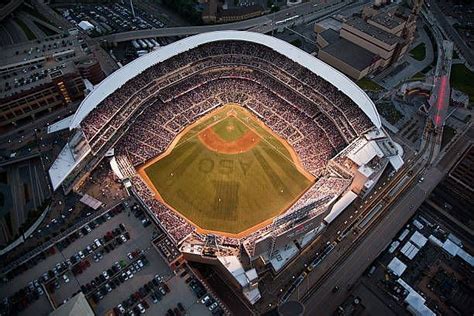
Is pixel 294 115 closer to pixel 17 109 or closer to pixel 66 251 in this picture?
pixel 66 251

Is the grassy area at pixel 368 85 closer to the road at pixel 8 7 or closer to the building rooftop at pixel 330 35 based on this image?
the building rooftop at pixel 330 35

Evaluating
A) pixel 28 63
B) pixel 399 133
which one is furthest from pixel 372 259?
pixel 28 63

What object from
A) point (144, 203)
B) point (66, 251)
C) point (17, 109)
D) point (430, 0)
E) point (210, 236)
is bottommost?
point (66, 251)

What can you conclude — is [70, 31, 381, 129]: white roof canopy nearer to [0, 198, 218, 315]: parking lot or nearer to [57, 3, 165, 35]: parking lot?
[0, 198, 218, 315]: parking lot

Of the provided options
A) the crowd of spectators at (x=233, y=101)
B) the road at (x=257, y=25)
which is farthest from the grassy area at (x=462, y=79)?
the road at (x=257, y=25)

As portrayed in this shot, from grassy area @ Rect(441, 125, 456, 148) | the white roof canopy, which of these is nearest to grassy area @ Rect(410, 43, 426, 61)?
grassy area @ Rect(441, 125, 456, 148)

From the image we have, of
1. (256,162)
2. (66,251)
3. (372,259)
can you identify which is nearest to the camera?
(66,251)
